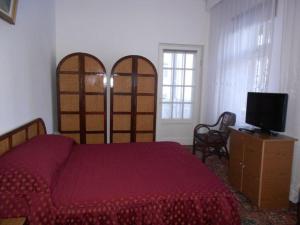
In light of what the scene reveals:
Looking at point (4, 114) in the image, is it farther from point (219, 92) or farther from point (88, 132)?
point (219, 92)

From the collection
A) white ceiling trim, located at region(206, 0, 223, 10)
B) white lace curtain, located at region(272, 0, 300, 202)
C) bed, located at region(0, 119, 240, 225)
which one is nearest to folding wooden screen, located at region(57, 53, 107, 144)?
bed, located at region(0, 119, 240, 225)

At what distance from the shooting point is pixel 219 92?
3.94 metres

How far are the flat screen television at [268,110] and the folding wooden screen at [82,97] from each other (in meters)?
2.13

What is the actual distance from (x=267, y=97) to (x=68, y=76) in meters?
2.72

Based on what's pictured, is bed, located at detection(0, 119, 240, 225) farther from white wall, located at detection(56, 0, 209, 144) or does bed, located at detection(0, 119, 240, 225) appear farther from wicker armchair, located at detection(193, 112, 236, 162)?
white wall, located at detection(56, 0, 209, 144)

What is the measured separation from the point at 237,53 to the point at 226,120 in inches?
41.7

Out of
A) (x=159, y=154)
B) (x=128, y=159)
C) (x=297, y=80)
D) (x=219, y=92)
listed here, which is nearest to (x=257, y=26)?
(x=297, y=80)

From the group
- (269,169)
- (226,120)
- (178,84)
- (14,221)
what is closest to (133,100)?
(178,84)

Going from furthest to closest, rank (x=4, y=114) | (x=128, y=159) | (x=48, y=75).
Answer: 1. (x=48, y=75)
2. (x=128, y=159)
3. (x=4, y=114)

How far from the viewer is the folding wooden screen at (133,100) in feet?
11.6

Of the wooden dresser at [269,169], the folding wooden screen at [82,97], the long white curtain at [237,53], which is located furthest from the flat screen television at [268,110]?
the folding wooden screen at [82,97]

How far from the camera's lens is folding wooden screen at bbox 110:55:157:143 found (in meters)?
3.54

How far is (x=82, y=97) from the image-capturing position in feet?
11.4

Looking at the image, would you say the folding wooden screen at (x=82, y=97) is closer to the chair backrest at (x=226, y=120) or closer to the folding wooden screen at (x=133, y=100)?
the folding wooden screen at (x=133, y=100)
